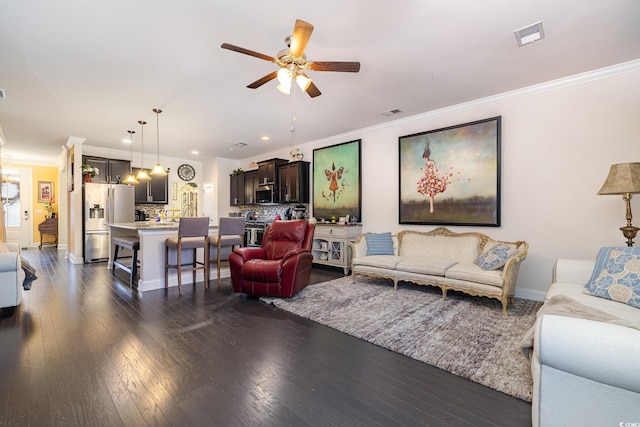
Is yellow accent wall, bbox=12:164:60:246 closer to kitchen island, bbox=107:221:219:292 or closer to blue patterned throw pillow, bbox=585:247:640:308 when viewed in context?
kitchen island, bbox=107:221:219:292

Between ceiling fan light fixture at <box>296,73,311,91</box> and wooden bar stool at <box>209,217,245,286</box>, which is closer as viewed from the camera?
ceiling fan light fixture at <box>296,73,311,91</box>

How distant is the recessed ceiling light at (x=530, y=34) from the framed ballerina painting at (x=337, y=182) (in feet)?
10.6

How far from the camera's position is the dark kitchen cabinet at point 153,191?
7.61 m

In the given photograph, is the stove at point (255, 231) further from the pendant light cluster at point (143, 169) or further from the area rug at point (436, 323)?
the area rug at point (436, 323)

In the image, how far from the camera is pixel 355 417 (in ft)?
5.24

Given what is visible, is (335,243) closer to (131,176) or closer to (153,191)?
(131,176)

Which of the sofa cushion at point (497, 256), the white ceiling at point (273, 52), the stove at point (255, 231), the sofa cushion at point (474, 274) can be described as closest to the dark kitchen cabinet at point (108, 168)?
the white ceiling at point (273, 52)

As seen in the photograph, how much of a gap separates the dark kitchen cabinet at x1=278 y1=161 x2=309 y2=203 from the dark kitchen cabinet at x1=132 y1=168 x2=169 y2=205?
12.0 feet

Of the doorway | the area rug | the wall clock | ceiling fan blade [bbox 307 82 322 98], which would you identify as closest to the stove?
the wall clock

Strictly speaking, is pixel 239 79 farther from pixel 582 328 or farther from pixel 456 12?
pixel 582 328

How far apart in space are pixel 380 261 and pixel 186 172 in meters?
6.88

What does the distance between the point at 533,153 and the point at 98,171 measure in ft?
28.2

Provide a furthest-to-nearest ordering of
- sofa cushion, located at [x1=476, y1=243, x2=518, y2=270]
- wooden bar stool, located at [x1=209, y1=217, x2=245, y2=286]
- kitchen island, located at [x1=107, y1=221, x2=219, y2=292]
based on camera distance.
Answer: wooden bar stool, located at [x1=209, y1=217, x2=245, y2=286] → kitchen island, located at [x1=107, y1=221, x2=219, y2=292] → sofa cushion, located at [x1=476, y1=243, x2=518, y2=270]

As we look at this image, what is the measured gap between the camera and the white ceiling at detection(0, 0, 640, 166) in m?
2.30
